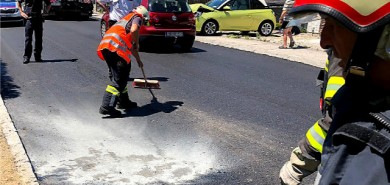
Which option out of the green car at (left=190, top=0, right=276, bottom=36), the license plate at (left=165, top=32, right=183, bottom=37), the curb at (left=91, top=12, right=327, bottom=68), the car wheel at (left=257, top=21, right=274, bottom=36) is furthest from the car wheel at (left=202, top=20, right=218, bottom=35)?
the license plate at (left=165, top=32, right=183, bottom=37)

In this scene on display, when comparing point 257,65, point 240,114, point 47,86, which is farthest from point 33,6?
point 240,114

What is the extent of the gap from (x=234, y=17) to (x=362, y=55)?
59.0 feet

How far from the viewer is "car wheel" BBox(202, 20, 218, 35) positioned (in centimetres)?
1827

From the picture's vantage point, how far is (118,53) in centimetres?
634

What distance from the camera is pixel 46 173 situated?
14.5 ft

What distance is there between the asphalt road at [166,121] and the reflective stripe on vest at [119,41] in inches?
32.8

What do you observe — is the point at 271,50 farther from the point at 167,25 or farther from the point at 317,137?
the point at 317,137

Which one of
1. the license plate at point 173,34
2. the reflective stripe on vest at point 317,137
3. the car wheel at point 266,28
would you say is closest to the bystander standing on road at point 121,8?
the license plate at point 173,34

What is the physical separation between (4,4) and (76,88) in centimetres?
1439

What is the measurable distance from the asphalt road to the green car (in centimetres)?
762

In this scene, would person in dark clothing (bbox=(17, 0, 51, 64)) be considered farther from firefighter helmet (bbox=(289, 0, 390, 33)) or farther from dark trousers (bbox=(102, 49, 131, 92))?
firefighter helmet (bbox=(289, 0, 390, 33))

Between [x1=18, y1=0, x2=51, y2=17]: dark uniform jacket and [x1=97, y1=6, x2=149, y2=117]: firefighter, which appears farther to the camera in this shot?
[x1=18, y1=0, x2=51, y2=17]: dark uniform jacket

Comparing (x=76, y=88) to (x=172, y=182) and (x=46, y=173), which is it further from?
(x=172, y=182)

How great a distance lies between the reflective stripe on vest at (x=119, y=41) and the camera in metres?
6.35
